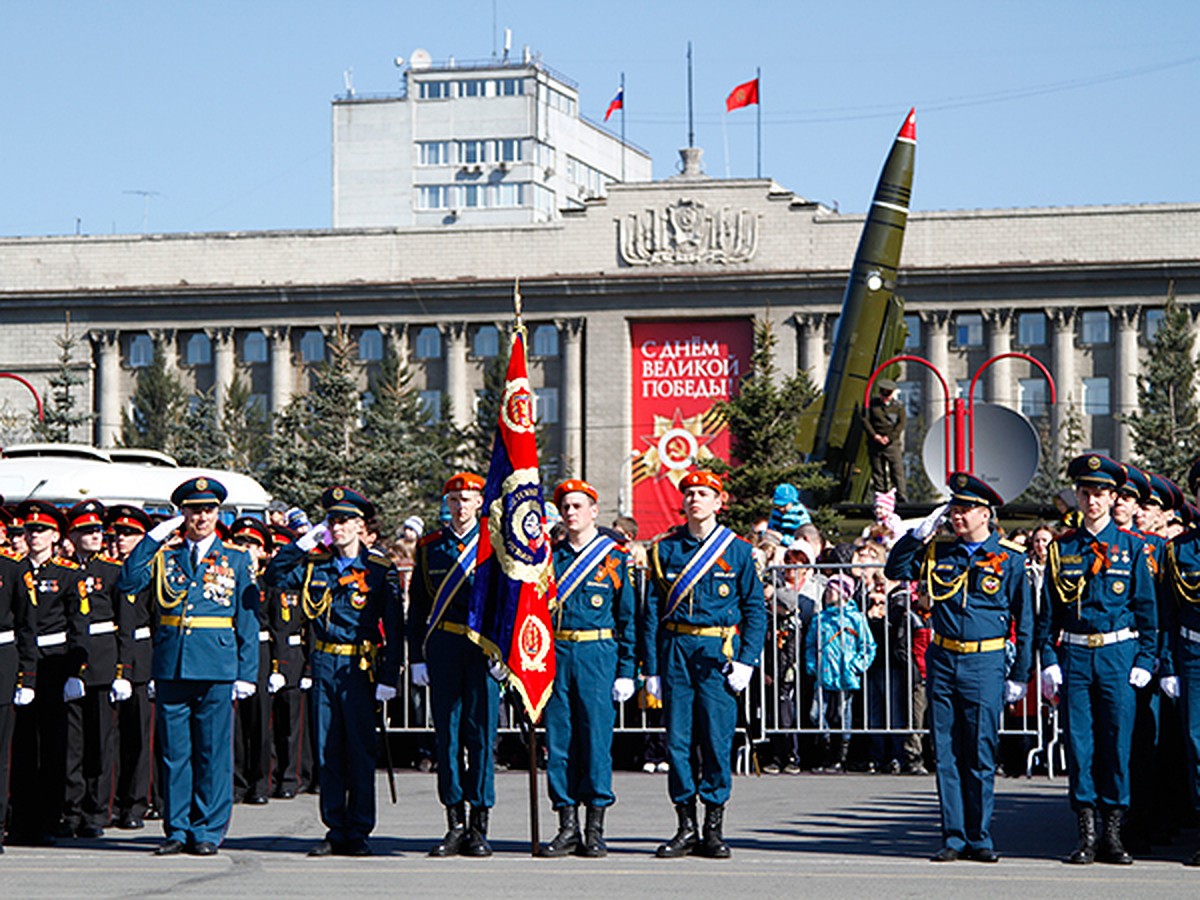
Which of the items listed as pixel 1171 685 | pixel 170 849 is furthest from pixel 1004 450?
pixel 170 849

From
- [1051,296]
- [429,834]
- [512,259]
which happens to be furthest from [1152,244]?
[429,834]

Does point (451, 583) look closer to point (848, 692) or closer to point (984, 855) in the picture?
point (984, 855)

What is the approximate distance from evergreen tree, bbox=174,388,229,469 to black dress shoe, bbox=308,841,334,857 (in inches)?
1865

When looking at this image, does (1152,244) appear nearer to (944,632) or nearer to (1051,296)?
(1051,296)

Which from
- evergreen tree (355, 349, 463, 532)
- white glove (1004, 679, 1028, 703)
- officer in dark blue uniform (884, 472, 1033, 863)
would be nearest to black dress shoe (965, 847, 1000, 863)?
officer in dark blue uniform (884, 472, 1033, 863)

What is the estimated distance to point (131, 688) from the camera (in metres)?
12.5

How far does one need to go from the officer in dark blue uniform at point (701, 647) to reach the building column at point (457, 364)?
64471mm

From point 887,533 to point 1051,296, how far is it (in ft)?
181

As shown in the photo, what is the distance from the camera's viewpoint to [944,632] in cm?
1086

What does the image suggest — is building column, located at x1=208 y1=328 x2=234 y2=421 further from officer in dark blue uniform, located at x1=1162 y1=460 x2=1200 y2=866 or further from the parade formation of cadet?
officer in dark blue uniform, located at x1=1162 y1=460 x2=1200 y2=866

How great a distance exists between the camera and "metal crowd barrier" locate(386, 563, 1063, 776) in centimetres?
1623

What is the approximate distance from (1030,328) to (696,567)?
63.5 meters

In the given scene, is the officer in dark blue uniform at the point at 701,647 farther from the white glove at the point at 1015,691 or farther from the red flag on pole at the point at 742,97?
the red flag on pole at the point at 742,97

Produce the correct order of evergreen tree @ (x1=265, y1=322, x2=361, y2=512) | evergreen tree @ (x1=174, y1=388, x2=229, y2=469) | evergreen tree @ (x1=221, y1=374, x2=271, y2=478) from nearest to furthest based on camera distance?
1. evergreen tree @ (x1=265, y1=322, x2=361, y2=512)
2. evergreen tree @ (x1=174, y1=388, x2=229, y2=469)
3. evergreen tree @ (x1=221, y1=374, x2=271, y2=478)
